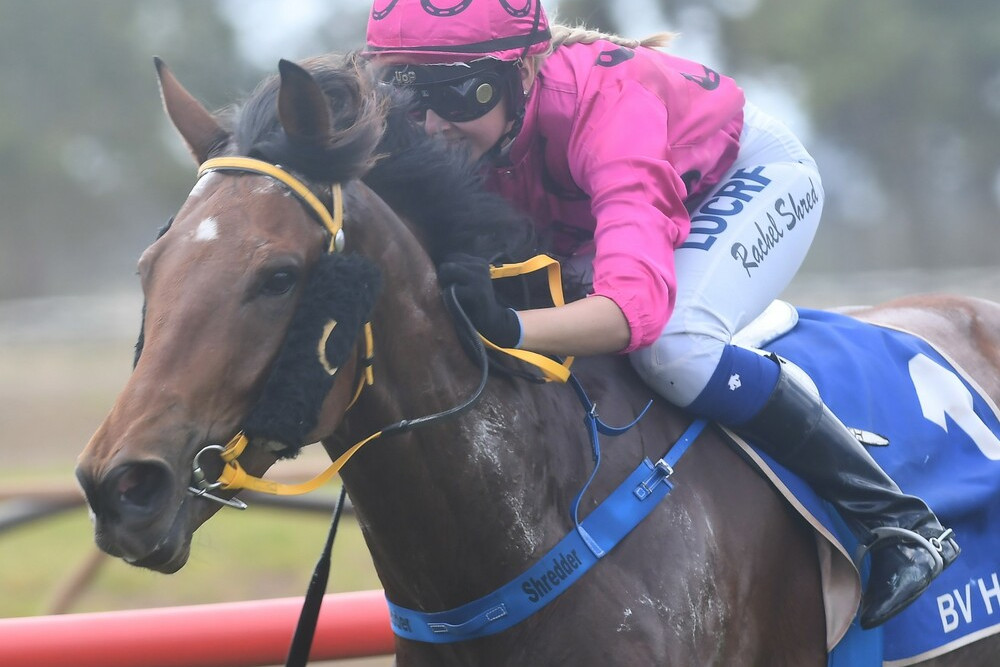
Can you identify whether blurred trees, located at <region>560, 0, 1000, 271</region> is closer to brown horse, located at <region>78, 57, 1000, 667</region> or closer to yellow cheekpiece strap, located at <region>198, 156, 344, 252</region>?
brown horse, located at <region>78, 57, 1000, 667</region>

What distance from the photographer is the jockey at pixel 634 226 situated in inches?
89.6

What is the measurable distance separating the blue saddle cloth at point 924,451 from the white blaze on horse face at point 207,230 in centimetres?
126

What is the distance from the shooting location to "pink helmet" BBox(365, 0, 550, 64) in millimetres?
2402

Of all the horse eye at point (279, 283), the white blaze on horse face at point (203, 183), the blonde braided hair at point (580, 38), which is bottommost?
the horse eye at point (279, 283)

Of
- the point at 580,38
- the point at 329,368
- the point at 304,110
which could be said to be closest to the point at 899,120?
the point at 580,38

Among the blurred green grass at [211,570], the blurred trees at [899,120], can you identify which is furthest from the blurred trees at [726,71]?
the blurred green grass at [211,570]

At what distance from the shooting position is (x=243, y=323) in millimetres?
1896

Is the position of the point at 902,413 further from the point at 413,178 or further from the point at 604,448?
the point at 413,178

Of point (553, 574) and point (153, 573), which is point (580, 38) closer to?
point (553, 574)

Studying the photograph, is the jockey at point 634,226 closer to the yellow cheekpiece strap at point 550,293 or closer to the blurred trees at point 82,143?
the yellow cheekpiece strap at point 550,293

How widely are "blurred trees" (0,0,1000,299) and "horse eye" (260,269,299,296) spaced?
2146 cm

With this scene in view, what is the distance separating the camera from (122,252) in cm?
3334

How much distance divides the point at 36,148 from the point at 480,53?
107ft

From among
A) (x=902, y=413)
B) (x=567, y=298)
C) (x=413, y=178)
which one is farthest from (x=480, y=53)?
(x=902, y=413)
